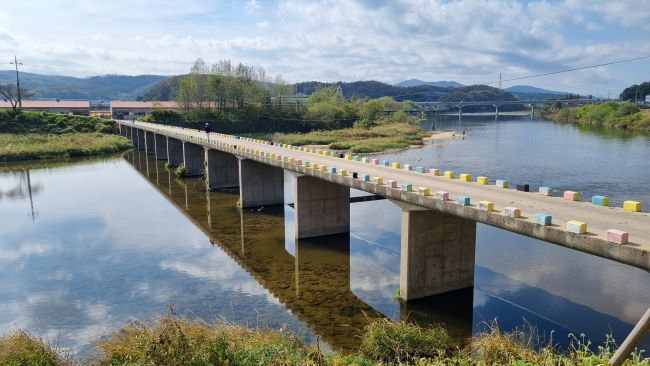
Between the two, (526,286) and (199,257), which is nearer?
(526,286)

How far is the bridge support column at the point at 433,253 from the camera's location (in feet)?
65.7

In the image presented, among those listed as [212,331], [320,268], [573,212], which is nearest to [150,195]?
[320,268]

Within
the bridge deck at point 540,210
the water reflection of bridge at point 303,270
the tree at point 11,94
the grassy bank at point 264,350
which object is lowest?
the water reflection of bridge at point 303,270

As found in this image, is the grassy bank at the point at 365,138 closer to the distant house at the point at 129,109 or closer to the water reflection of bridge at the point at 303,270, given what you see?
the water reflection of bridge at the point at 303,270

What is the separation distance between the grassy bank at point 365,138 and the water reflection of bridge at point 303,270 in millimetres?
40255

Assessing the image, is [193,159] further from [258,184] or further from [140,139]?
[140,139]

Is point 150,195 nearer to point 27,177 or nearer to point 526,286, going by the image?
point 27,177

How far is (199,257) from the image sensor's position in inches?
→ 1101

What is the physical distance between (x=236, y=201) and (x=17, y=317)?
882 inches

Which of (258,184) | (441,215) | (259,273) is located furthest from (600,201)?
(258,184)

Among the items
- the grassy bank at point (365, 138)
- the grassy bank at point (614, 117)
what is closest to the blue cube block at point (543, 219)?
the grassy bank at point (365, 138)

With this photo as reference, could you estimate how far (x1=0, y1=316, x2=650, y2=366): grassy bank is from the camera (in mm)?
11875

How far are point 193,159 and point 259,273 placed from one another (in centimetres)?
3455

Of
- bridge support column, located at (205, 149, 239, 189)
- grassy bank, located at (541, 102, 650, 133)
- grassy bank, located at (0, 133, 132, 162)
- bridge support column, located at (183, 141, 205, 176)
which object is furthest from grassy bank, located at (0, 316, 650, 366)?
grassy bank, located at (541, 102, 650, 133)
